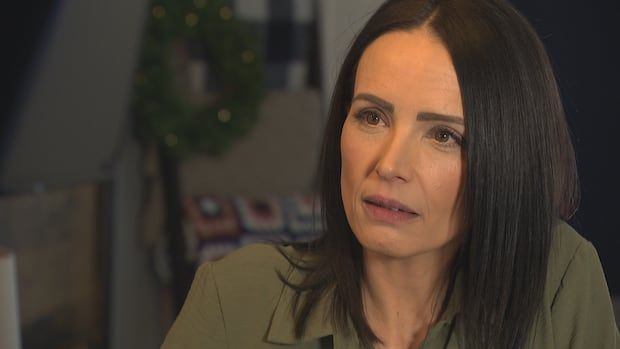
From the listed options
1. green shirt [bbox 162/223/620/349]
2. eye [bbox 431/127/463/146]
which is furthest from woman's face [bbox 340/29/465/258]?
green shirt [bbox 162/223/620/349]

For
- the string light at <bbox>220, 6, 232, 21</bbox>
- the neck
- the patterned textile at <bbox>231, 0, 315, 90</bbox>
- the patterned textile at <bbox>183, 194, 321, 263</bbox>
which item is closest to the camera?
the neck

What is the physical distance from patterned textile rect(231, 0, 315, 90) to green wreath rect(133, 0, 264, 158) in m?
0.14

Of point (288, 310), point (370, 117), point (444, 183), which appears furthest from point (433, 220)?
point (288, 310)

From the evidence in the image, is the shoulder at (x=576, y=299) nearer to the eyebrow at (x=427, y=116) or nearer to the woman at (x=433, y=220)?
the woman at (x=433, y=220)

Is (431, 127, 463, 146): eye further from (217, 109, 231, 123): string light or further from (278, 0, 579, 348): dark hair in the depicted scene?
(217, 109, 231, 123): string light

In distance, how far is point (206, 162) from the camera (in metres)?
3.46

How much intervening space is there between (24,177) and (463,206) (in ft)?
1.74

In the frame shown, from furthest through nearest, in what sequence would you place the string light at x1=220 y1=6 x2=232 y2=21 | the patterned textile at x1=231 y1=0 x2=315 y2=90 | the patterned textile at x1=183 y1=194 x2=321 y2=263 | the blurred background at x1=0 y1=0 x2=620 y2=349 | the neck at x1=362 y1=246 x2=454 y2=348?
the patterned textile at x1=231 y1=0 x2=315 y2=90
the string light at x1=220 y1=6 x2=232 y2=21
the patterned textile at x1=183 y1=194 x2=321 y2=263
the blurred background at x1=0 y1=0 x2=620 y2=349
the neck at x1=362 y1=246 x2=454 y2=348

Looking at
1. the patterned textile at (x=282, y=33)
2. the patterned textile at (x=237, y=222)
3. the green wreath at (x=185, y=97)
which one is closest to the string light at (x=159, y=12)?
the green wreath at (x=185, y=97)

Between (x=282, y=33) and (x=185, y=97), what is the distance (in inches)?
18.4

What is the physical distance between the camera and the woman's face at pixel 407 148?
1.08 metres

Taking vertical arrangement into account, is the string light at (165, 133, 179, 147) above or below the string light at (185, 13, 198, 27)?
below

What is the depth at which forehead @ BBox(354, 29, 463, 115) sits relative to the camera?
1.07 m

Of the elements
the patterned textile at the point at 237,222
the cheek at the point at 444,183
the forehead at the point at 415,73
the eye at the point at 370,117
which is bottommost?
the patterned textile at the point at 237,222
